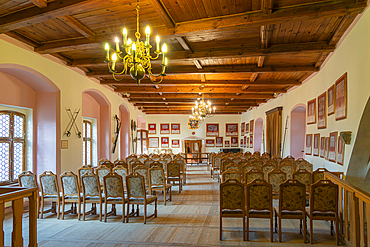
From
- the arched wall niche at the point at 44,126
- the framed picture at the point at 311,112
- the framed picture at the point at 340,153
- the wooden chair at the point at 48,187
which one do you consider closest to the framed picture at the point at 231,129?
the framed picture at the point at 311,112

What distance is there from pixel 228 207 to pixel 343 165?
302 centimetres

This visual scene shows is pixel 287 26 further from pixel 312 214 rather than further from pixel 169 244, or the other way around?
pixel 169 244

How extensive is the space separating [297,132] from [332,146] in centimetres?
433

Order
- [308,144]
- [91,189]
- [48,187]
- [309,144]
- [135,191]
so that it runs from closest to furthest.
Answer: [135,191]
[91,189]
[48,187]
[309,144]
[308,144]

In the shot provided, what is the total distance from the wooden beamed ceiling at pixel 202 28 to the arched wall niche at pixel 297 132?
3308 mm

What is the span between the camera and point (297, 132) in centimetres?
1086

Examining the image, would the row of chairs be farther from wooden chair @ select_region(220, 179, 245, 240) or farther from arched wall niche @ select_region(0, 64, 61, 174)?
arched wall niche @ select_region(0, 64, 61, 174)

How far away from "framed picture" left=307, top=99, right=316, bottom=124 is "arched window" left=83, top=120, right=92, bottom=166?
815 cm

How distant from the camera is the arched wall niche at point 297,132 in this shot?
35.2 ft

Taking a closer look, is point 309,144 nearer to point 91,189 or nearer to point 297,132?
point 297,132

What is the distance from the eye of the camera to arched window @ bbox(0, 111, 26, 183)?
21.6 feet

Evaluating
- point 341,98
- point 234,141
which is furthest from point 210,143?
point 341,98

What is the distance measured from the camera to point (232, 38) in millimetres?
5902

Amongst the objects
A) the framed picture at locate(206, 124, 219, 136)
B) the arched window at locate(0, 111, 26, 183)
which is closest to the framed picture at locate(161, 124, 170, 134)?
the framed picture at locate(206, 124, 219, 136)
